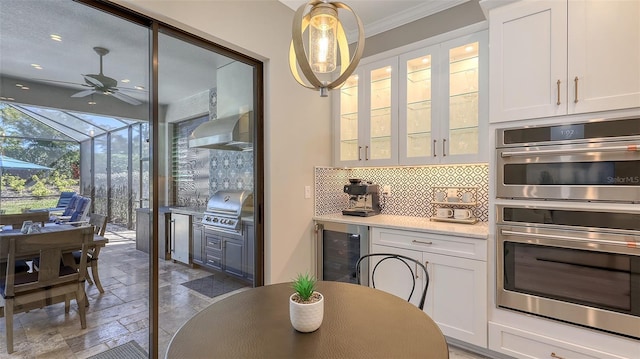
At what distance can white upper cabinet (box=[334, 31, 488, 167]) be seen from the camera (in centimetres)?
244

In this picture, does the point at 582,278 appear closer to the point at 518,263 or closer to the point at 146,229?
the point at 518,263

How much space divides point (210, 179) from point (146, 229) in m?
0.61

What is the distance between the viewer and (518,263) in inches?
78.7

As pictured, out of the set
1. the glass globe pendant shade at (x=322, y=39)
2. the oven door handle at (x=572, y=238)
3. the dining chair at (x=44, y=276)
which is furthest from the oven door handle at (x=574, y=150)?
the dining chair at (x=44, y=276)

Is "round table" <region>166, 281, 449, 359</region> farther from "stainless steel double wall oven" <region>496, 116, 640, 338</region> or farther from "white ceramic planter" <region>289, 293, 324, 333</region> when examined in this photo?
"stainless steel double wall oven" <region>496, 116, 640, 338</region>

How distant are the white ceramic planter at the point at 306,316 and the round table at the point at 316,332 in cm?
2

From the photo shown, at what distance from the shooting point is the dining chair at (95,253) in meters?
1.76

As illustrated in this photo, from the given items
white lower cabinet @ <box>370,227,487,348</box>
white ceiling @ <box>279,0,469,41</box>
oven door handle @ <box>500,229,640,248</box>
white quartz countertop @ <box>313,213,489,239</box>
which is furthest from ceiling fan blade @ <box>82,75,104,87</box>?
oven door handle @ <box>500,229,640,248</box>

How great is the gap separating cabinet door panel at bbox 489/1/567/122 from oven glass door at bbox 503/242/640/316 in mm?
902

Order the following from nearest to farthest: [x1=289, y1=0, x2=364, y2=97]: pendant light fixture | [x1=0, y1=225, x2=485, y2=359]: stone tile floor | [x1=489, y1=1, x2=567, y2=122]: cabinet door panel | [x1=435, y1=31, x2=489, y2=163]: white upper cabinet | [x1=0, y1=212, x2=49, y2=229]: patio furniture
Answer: [x1=289, y1=0, x2=364, y2=97]: pendant light fixture, [x1=0, y1=212, x2=49, y2=229]: patio furniture, [x1=0, y1=225, x2=485, y2=359]: stone tile floor, [x1=489, y1=1, x2=567, y2=122]: cabinet door panel, [x1=435, y1=31, x2=489, y2=163]: white upper cabinet

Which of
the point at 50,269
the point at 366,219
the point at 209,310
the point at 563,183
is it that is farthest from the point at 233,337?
the point at 563,183

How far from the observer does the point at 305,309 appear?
1040 millimetres

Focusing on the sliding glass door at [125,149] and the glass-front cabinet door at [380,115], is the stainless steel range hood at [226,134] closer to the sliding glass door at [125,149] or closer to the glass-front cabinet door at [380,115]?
the sliding glass door at [125,149]

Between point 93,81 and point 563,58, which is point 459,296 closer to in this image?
point 563,58
